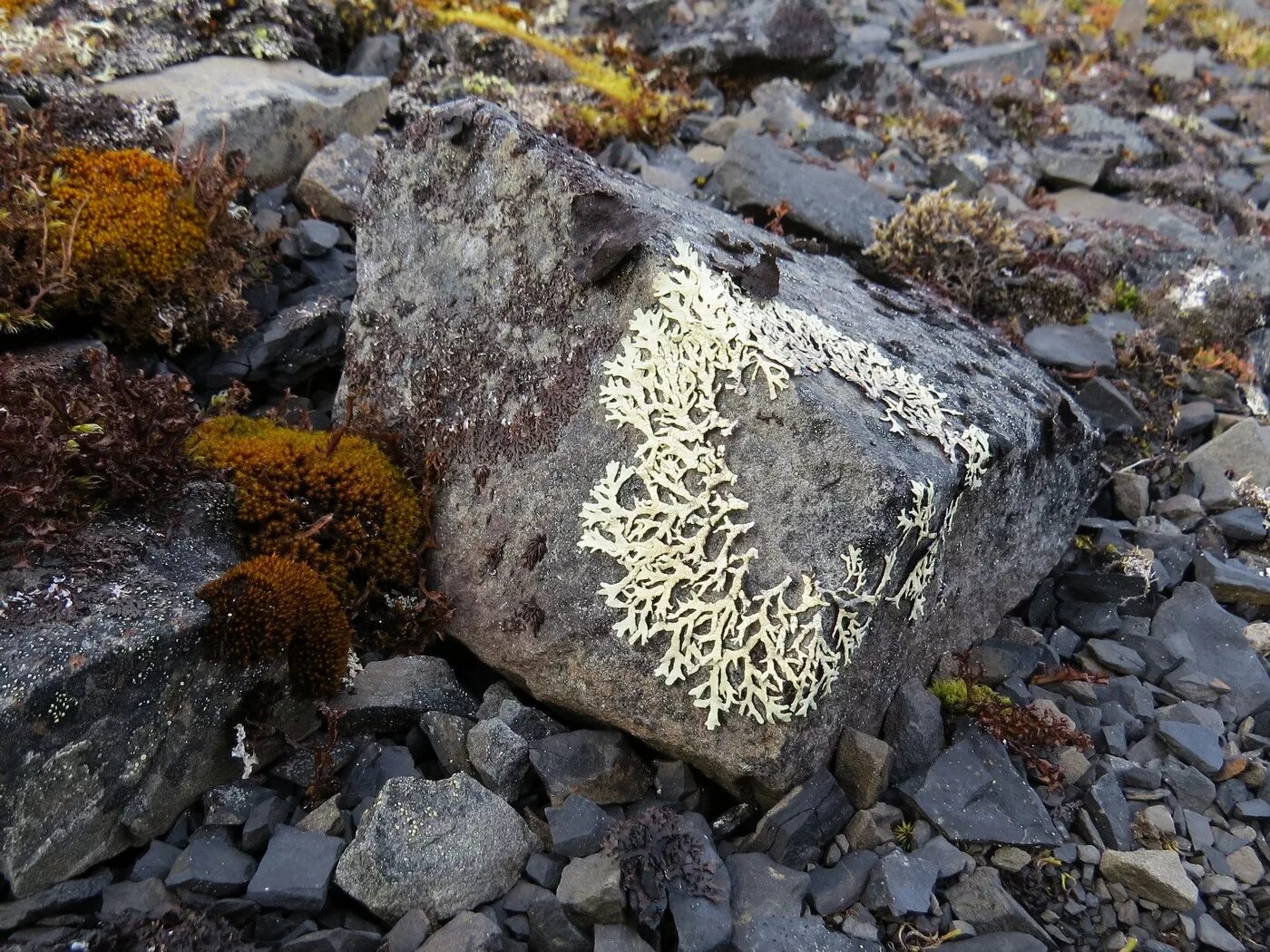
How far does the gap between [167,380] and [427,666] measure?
2098 millimetres

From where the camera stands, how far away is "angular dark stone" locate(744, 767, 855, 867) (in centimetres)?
418

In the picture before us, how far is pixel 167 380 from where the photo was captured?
5082 millimetres

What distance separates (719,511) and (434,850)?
1.91 metres

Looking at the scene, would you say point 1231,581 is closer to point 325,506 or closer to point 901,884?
point 901,884

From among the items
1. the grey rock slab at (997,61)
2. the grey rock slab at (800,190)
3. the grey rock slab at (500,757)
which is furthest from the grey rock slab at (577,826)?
the grey rock slab at (997,61)

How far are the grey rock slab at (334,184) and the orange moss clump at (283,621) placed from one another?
412 centimetres

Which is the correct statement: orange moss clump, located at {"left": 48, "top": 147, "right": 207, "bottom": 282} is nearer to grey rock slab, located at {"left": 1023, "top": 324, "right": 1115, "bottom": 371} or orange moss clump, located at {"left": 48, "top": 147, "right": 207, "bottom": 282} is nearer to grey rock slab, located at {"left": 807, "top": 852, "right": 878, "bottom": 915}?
grey rock slab, located at {"left": 807, "top": 852, "right": 878, "bottom": 915}

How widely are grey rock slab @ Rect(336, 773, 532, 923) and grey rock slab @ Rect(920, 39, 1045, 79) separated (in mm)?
12967

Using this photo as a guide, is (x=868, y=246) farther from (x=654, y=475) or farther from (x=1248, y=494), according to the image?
(x=654, y=475)

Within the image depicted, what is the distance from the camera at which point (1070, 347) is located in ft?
24.3

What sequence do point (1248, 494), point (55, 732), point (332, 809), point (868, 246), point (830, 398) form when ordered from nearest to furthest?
point (55, 732)
point (332, 809)
point (830, 398)
point (1248, 494)
point (868, 246)

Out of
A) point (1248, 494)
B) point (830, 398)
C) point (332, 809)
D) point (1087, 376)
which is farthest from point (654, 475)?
point (1248, 494)

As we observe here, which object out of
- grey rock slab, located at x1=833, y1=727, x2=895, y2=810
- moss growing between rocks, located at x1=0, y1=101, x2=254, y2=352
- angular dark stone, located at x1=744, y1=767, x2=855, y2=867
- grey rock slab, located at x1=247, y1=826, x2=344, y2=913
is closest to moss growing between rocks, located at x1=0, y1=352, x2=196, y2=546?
moss growing between rocks, located at x1=0, y1=101, x2=254, y2=352

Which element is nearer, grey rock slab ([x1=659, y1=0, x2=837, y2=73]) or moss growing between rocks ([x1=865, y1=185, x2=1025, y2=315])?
moss growing between rocks ([x1=865, y1=185, x2=1025, y2=315])
